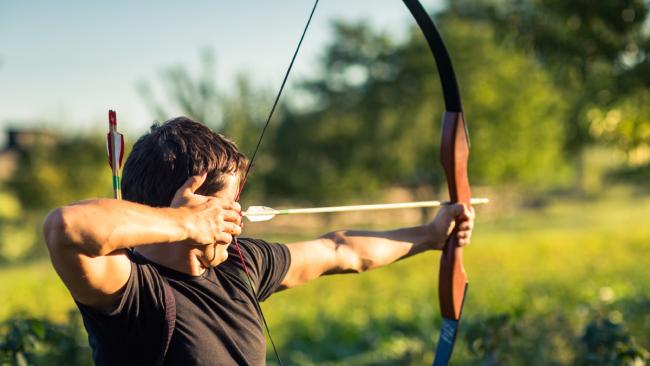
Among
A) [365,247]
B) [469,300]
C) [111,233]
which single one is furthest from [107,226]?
[469,300]

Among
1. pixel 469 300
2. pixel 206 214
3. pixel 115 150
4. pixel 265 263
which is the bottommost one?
pixel 469 300

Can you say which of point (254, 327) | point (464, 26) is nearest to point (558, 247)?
point (254, 327)

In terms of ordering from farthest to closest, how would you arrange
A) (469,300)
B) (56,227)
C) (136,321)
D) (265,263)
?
(469,300)
(265,263)
(136,321)
(56,227)

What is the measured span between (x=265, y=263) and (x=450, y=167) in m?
0.95

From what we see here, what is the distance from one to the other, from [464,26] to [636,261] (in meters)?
21.5

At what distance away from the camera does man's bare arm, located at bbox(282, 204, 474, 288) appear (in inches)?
86.2

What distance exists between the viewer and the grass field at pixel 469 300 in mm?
4621

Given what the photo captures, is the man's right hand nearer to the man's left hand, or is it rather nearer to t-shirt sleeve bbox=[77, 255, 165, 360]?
t-shirt sleeve bbox=[77, 255, 165, 360]

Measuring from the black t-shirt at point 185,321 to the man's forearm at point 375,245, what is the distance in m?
0.52

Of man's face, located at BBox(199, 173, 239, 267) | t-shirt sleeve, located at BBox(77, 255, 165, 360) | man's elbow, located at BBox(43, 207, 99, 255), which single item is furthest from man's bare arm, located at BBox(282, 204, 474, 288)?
man's elbow, located at BBox(43, 207, 99, 255)

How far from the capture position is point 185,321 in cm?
167

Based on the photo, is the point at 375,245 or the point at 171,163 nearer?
the point at 171,163

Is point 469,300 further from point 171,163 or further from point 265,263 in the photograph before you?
point 171,163

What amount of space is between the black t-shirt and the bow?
1.02 m
